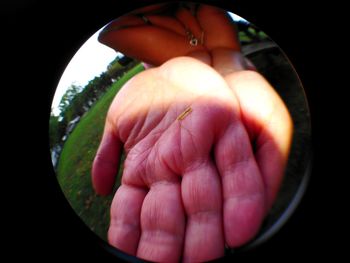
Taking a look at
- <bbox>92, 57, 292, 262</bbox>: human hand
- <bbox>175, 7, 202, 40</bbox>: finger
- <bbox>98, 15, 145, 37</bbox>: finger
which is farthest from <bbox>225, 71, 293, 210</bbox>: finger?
<bbox>98, 15, 145, 37</bbox>: finger

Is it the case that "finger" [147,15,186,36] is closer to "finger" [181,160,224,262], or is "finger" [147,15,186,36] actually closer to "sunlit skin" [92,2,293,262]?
"sunlit skin" [92,2,293,262]

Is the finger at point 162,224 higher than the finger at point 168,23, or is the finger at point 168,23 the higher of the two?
the finger at point 168,23

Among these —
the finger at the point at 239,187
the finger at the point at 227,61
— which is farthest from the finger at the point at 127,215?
the finger at the point at 227,61

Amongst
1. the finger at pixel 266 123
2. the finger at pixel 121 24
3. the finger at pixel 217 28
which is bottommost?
the finger at pixel 266 123

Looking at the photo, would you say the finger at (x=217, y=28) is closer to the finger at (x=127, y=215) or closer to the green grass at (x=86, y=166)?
the green grass at (x=86, y=166)

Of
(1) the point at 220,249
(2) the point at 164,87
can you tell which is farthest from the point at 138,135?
(1) the point at 220,249

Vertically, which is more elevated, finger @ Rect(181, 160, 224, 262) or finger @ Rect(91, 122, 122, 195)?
finger @ Rect(91, 122, 122, 195)
